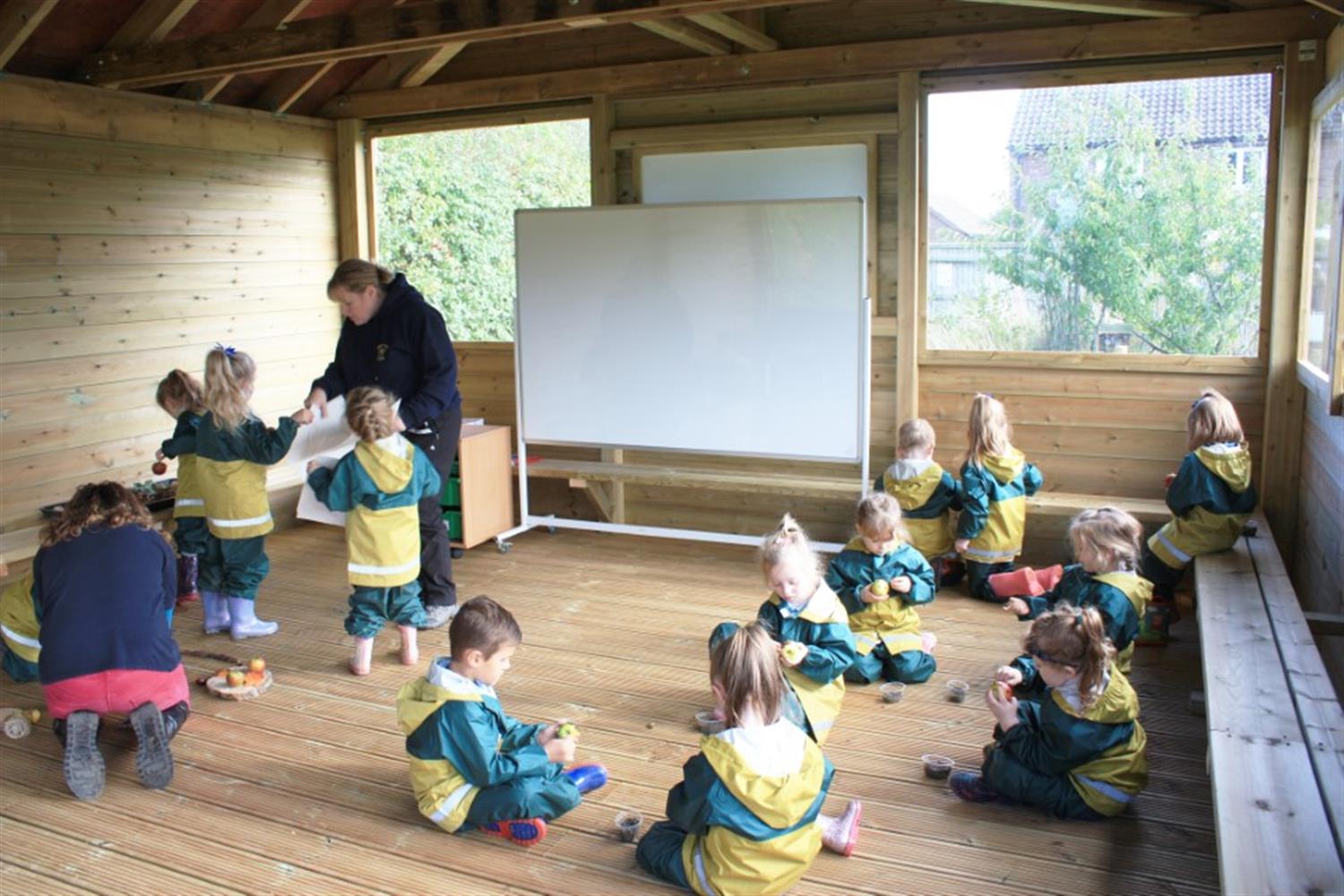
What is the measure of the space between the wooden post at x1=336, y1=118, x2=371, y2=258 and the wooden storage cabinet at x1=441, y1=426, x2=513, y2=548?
5.58 feet

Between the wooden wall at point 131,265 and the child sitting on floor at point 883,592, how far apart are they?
3819 millimetres

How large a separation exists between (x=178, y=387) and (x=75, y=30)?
6.90 feet

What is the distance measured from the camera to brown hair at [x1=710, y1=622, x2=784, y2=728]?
2.59 m

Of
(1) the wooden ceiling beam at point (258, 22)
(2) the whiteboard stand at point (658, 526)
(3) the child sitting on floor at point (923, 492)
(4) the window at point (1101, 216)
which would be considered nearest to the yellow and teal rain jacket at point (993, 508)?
(3) the child sitting on floor at point (923, 492)

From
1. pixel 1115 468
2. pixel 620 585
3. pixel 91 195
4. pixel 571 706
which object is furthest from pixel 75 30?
pixel 1115 468

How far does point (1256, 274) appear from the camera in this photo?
5.14m

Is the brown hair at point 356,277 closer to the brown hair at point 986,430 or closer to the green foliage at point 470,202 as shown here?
the green foliage at point 470,202

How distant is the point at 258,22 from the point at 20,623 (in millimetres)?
3519

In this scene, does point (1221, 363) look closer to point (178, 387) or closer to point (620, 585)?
point (620, 585)

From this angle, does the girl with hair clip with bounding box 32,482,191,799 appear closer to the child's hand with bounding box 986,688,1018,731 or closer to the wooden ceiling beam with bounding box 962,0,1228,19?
the child's hand with bounding box 986,688,1018,731

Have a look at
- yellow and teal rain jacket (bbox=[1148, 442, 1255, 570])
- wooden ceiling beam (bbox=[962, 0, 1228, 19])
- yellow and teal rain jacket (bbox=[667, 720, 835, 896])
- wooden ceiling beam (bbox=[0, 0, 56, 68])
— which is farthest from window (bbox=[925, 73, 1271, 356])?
wooden ceiling beam (bbox=[0, 0, 56, 68])

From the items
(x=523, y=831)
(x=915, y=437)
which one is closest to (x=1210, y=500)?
(x=915, y=437)

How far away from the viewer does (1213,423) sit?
4484mm

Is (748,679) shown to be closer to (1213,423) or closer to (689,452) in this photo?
(1213,423)
